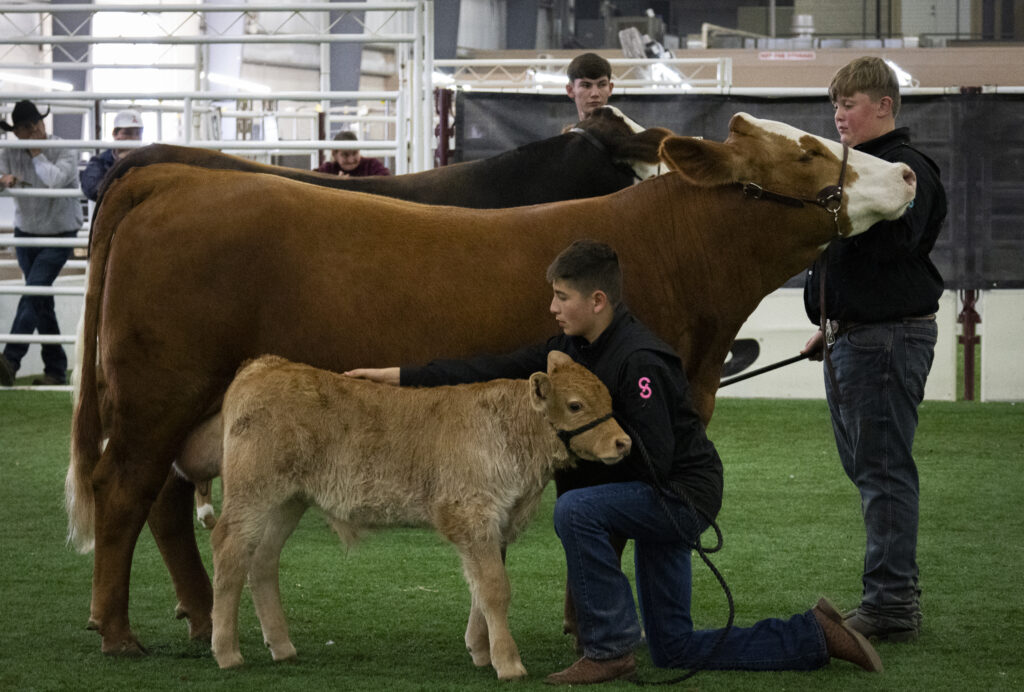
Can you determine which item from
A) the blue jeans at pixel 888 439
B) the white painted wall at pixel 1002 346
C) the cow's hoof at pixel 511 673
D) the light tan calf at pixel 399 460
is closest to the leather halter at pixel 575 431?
the light tan calf at pixel 399 460

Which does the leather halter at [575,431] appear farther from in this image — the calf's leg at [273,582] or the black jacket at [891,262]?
the black jacket at [891,262]

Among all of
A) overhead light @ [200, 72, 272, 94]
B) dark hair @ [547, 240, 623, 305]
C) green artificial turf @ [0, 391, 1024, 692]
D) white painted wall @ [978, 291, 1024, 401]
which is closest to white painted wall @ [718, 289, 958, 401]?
white painted wall @ [978, 291, 1024, 401]

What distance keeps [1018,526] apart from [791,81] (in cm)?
1669

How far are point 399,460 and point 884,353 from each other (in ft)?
5.63

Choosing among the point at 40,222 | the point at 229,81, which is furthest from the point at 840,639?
the point at 229,81

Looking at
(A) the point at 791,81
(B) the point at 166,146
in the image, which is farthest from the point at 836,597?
(A) the point at 791,81

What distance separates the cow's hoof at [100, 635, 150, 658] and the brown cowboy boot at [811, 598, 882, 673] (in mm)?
2093

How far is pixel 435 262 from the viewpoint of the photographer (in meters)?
4.05

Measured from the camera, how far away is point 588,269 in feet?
12.1

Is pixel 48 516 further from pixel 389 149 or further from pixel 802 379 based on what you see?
pixel 802 379

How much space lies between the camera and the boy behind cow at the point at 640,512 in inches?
144

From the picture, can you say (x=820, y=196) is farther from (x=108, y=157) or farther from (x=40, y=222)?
(x=40, y=222)

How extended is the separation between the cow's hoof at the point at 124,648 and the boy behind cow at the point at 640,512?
1108mm

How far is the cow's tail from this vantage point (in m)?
4.19
